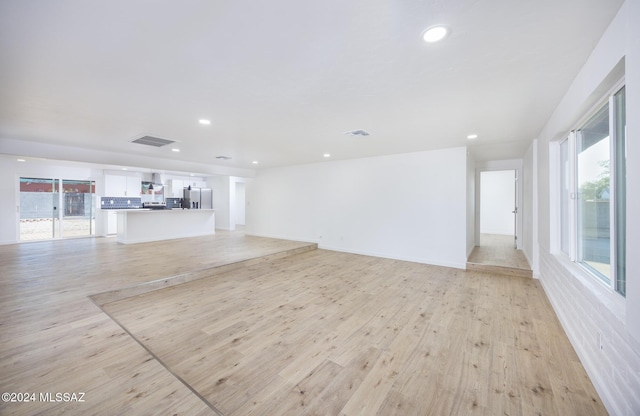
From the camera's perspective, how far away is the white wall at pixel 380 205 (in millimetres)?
5223

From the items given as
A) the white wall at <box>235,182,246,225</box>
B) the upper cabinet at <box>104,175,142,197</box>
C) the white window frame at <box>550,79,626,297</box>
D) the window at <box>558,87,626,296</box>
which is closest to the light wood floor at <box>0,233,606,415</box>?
the white window frame at <box>550,79,626,297</box>

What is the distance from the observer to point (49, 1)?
1.40 metres

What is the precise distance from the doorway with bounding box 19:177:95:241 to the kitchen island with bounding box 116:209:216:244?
2.20 meters

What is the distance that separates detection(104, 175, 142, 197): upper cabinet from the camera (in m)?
8.88

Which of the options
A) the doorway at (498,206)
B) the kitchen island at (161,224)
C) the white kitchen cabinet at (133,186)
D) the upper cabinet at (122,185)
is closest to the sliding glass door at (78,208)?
the upper cabinet at (122,185)

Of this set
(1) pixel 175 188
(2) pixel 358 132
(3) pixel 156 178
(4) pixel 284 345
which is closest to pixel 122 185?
(3) pixel 156 178

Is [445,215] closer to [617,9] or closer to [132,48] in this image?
[617,9]

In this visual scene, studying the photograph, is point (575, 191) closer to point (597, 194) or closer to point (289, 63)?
point (597, 194)

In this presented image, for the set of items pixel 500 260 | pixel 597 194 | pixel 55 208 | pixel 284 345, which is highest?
pixel 597 194

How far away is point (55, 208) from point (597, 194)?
12522 millimetres

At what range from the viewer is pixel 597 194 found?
7.41 feet

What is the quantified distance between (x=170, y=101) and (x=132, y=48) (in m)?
1.02

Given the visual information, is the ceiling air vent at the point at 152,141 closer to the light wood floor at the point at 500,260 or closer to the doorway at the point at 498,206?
the light wood floor at the point at 500,260

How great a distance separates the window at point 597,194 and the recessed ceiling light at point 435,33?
136cm
